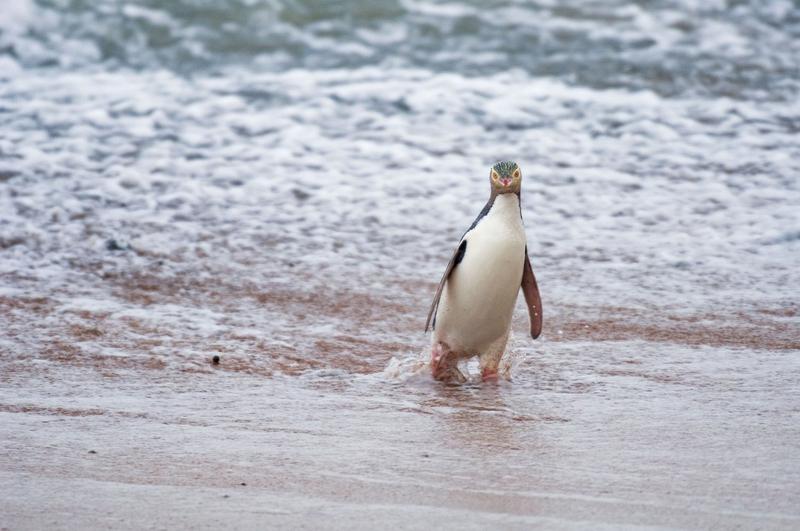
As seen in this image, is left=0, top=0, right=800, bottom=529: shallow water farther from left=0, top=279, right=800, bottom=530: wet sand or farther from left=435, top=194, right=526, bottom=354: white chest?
left=435, top=194, right=526, bottom=354: white chest

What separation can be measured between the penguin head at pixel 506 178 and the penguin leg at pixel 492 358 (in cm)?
52

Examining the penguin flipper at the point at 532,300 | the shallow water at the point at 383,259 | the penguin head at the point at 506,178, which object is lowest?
the shallow water at the point at 383,259

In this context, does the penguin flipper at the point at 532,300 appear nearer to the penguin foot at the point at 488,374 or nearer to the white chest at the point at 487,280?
the white chest at the point at 487,280

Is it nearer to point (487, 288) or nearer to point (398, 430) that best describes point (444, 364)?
point (487, 288)

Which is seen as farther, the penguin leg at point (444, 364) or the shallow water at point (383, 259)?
the penguin leg at point (444, 364)

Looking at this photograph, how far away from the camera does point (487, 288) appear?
4.37 m

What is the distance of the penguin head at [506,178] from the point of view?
14.3 ft

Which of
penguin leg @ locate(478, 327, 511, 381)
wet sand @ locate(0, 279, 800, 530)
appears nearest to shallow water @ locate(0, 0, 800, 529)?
wet sand @ locate(0, 279, 800, 530)

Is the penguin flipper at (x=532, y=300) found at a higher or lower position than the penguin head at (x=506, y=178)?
lower

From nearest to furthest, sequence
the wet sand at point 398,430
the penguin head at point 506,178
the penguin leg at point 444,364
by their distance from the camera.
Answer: the wet sand at point 398,430 < the penguin head at point 506,178 < the penguin leg at point 444,364

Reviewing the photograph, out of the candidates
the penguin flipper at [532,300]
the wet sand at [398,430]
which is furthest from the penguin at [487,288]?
the wet sand at [398,430]

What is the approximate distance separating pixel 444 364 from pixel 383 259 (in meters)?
1.90

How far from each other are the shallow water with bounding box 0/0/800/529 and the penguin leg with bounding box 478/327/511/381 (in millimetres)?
133

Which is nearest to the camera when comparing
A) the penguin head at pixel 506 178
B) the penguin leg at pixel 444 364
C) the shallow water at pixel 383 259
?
the shallow water at pixel 383 259
